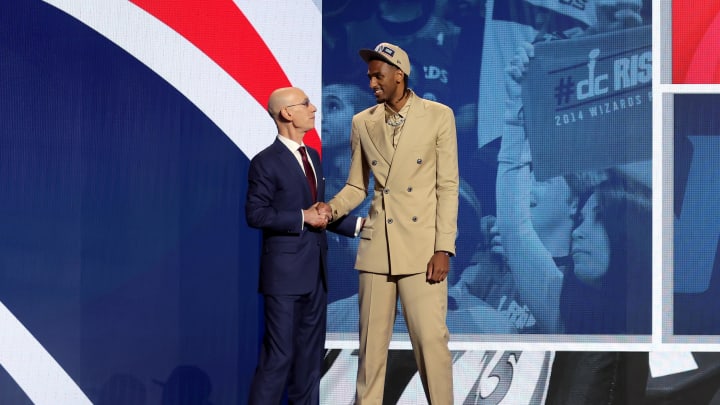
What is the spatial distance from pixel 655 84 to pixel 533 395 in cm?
161

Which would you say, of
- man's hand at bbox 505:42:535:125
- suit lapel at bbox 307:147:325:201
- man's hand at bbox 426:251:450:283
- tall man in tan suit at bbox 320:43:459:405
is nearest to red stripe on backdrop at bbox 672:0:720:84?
man's hand at bbox 505:42:535:125

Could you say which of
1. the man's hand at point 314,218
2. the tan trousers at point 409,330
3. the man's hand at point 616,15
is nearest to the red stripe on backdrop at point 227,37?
the man's hand at point 314,218

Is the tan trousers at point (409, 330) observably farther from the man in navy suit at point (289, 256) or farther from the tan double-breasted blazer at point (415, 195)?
the man in navy suit at point (289, 256)

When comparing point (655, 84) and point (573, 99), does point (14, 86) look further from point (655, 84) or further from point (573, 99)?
point (655, 84)

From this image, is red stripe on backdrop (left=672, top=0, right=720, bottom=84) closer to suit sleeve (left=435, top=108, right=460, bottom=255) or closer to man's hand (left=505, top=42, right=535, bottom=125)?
man's hand (left=505, top=42, right=535, bottom=125)

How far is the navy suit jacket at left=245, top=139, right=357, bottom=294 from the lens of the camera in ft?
11.9

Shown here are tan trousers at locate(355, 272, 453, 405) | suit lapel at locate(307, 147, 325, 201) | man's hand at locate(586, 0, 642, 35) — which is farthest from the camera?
man's hand at locate(586, 0, 642, 35)

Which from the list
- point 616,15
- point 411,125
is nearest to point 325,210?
point 411,125

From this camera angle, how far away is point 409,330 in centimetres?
353

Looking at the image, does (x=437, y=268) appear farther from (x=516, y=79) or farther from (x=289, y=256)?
(x=516, y=79)

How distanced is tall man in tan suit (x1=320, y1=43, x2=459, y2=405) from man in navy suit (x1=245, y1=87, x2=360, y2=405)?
25 centimetres

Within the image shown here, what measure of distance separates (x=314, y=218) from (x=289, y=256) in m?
0.19

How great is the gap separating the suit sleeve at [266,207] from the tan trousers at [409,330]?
0.37 metres

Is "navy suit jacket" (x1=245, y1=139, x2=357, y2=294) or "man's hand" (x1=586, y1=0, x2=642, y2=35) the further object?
"man's hand" (x1=586, y1=0, x2=642, y2=35)
